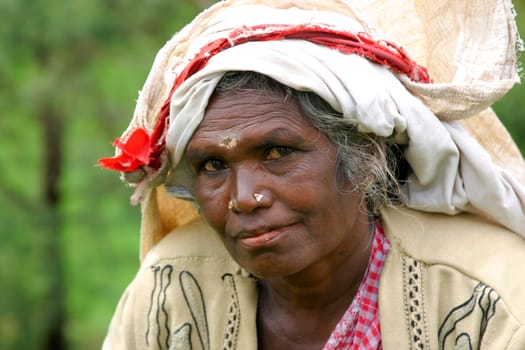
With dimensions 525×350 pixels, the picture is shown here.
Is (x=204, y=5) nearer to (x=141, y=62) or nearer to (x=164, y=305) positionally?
(x=141, y=62)

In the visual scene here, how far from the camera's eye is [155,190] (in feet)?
10.4

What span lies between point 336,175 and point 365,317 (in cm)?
46

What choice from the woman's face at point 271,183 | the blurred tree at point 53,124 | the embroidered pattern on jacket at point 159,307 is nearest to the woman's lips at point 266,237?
the woman's face at point 271,183

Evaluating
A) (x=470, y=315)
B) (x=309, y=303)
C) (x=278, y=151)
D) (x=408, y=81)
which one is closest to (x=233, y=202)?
(x=278, y=151)

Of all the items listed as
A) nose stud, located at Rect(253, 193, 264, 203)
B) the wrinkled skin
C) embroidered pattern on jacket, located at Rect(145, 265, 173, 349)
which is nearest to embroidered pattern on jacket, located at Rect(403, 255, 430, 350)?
the wrinkled skin

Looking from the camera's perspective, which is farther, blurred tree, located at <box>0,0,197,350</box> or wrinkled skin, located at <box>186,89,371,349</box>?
blurred tree, located at <box>0,0,197,350</box>

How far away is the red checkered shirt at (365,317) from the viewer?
111 inches

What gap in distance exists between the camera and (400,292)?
2.77m

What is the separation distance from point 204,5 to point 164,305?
100 inches

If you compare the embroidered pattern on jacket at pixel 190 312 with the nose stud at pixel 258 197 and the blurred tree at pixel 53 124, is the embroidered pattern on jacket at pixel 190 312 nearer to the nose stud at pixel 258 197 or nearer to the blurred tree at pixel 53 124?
the nose stud at pixel 258 197

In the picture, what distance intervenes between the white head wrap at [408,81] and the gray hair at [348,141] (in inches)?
1.9

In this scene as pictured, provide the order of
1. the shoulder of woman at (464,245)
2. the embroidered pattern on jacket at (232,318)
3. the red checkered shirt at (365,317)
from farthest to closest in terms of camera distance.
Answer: the embroidered pattern on jacket at (232,318), the red checkered shirt at (365,317), the shoulder of woman at (464,245)

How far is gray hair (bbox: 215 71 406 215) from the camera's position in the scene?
2.66 meters

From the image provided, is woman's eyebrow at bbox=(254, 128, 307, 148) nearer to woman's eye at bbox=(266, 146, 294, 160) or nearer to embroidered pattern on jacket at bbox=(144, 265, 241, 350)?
woman's eye at bbox=(266, 146, 294, 160)
